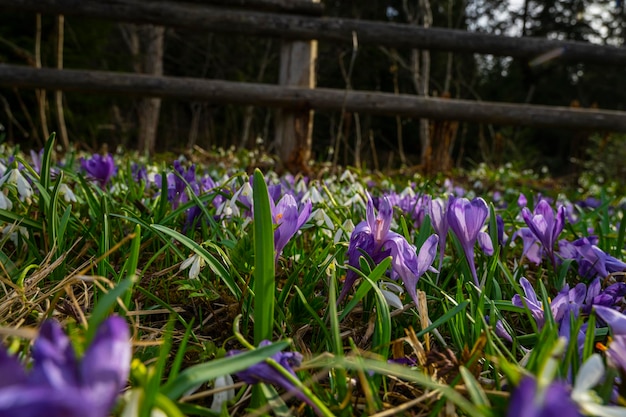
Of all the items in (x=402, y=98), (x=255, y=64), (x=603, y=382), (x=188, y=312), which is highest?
(x=255, y=64)

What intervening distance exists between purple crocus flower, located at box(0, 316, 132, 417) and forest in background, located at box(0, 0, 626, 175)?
288 centimetres

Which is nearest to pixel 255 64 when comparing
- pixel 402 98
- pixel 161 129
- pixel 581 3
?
pixel 161 129

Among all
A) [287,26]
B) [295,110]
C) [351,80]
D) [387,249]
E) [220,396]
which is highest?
[351,80]

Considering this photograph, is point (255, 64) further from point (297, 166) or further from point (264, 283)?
point (264, 283)

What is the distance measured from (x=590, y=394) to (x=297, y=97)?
385 centimetres

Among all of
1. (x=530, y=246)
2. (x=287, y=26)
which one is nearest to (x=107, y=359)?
(x=530, y=246)

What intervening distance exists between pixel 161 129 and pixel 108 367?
Answer: 56.3 feet

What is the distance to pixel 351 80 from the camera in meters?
17.1

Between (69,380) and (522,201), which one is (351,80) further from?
(69,380)

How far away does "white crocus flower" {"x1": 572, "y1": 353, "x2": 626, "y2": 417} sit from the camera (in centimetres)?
43

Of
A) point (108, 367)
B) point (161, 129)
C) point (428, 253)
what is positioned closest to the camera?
point (108, 367)

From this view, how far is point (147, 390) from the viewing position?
439mm

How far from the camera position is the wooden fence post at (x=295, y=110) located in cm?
434

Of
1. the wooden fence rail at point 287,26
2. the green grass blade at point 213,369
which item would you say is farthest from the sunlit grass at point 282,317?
the wooden fence rail at point 287,26
